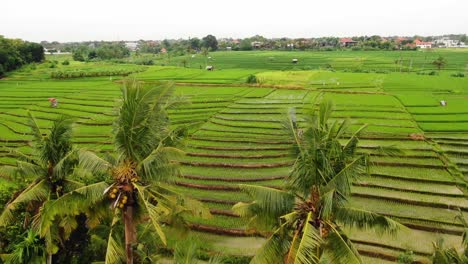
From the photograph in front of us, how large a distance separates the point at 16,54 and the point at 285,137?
64.2 metres

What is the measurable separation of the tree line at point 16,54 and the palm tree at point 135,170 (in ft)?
180

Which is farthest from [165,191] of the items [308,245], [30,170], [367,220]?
[367,220]

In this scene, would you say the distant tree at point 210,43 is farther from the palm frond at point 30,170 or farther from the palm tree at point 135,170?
the palm tree at point 135,170

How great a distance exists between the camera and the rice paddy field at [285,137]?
1498cm

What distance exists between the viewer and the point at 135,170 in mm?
7840

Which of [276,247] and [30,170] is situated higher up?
[30,170]

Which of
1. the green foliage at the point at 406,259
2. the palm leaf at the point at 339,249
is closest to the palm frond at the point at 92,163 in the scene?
the palm leaf at the point at 339,249

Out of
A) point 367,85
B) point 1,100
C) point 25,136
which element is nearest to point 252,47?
point 367,85

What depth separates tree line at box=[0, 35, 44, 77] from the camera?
184 ft

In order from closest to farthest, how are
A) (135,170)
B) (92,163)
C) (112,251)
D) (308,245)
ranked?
1. (308,245)
2. (112,251)
3. (135,170)
4. (92,163)

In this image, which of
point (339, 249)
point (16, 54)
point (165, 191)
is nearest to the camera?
point (339, 249)

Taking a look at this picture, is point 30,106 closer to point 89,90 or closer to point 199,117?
point 89,90

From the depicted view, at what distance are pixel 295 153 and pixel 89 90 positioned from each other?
38176 mm

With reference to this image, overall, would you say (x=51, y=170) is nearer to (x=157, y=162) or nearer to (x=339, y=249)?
(x=157, y=162)
